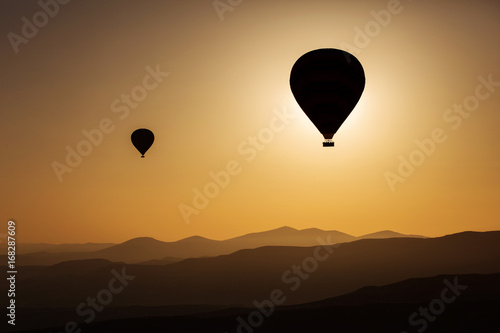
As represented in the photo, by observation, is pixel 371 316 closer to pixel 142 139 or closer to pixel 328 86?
pixel 142 139

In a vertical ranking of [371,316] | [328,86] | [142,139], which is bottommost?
[371,316]

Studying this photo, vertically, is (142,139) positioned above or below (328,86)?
above

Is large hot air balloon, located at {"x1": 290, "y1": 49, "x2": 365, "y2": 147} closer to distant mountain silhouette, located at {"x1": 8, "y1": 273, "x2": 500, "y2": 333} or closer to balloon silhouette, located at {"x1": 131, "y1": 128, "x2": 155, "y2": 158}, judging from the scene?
balloon silhouette, located at {"x1": 131, "y1": 128, "x2": 155, "y2": 158}

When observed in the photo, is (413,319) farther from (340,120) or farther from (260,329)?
(340,120)

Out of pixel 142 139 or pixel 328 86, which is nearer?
pixel 328 86

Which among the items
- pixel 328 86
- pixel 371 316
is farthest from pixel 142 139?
pixel 371 316

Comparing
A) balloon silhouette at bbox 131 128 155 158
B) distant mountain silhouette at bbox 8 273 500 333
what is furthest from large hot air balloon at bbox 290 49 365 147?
distant mountain silhouette at bbox 8 273 500 333

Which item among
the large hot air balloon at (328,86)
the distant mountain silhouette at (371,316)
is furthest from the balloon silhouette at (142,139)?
the distant mountain silhouette at (371,316)
